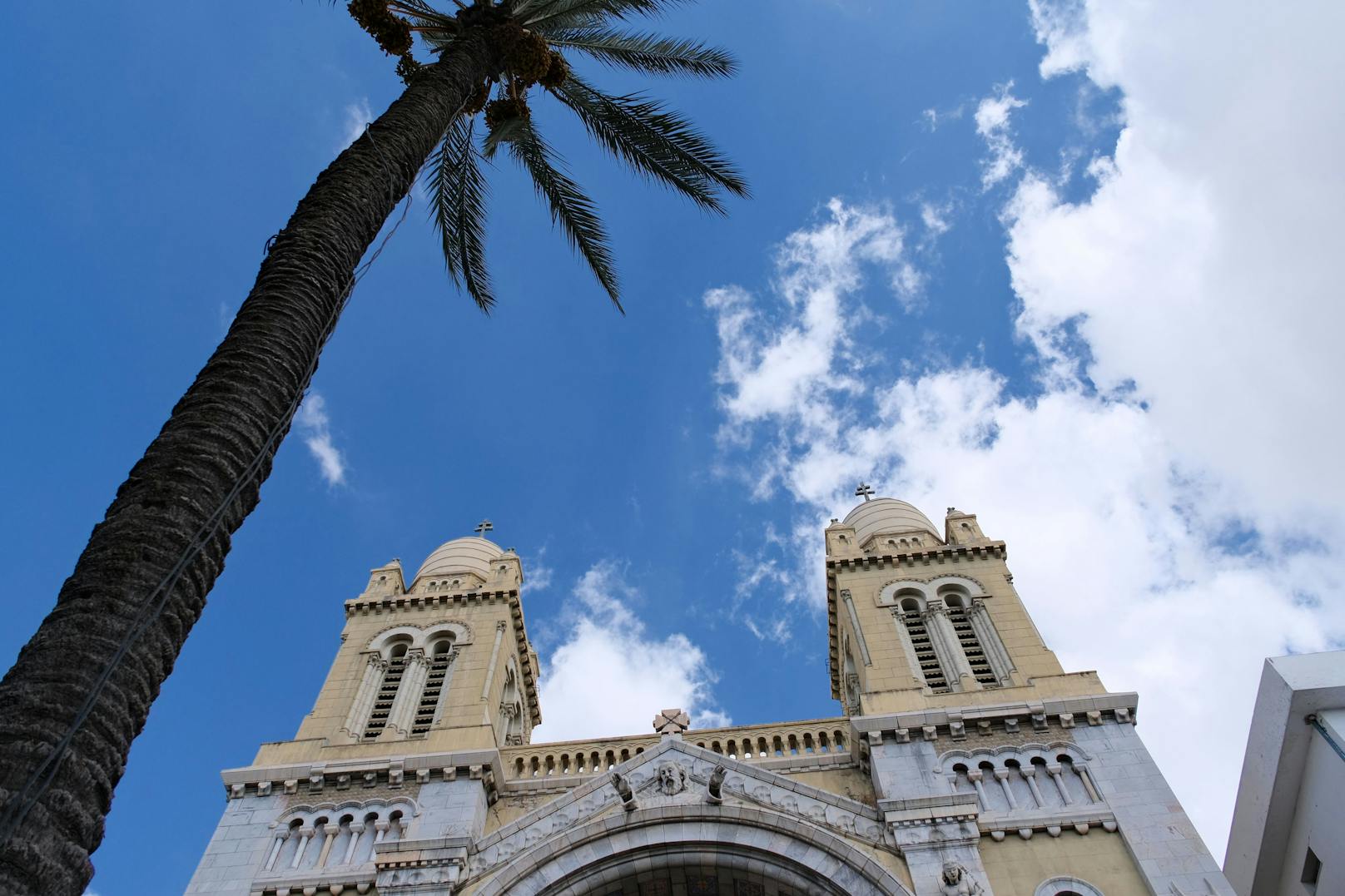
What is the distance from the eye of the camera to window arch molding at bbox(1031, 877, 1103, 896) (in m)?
15.3

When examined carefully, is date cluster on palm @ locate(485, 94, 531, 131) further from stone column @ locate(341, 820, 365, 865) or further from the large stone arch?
stone column @ locate(341, 820, 365, 865)

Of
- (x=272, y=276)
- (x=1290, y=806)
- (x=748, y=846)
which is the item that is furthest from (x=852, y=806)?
(x=272, y=276)

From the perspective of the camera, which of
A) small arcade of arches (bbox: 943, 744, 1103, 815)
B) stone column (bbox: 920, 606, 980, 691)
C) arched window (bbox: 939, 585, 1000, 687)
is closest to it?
small arcade of arches (bbox: 943, 744, 1103, 815)

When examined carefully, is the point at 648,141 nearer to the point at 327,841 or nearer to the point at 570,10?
the point at 570,10

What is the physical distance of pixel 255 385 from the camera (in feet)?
24.3

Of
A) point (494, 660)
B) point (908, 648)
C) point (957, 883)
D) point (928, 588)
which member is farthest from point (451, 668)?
point (957, 883)

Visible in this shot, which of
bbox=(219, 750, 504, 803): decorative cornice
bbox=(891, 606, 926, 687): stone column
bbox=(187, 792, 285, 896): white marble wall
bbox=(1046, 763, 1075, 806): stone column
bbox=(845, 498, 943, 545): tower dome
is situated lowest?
bbox=(187, 792, 285, 896): white marble wall

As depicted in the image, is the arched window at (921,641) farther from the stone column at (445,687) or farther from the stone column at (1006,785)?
the stone column at (445,687)

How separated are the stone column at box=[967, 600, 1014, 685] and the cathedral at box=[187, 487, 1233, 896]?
0.05m

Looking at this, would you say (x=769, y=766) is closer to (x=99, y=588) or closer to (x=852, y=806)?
(x=852, y=806)

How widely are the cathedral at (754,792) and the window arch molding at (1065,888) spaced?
0.03 m

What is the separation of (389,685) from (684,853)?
9.35 metres

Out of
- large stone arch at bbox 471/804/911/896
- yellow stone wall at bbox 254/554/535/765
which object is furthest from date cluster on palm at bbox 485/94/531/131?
yellow stone wall at bbox 254/554/535/765

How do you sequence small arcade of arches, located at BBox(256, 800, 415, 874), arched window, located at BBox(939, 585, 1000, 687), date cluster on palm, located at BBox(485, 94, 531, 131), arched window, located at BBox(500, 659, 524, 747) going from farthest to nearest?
arched window, located at BBox(500, 659, 524, 747), arched window, located at BBox(939, 585, 1000, 687), small arcade of arches, located at BBox(256, 800, 415, 874), date cluster on palm, located at BBox(485, 94, 531, 131)
